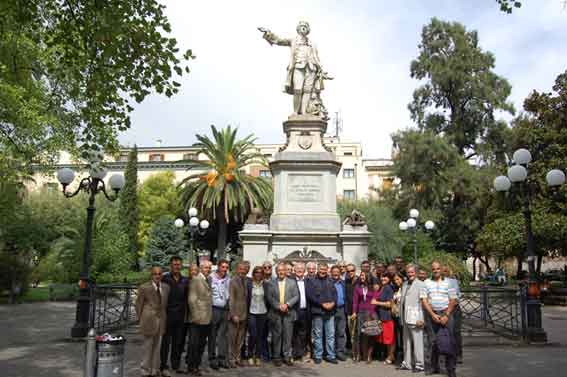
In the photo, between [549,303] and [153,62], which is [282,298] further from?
[549,303]

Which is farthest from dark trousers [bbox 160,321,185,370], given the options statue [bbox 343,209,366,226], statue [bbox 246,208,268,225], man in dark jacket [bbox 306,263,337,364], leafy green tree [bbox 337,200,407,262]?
leafy green tree [bbox 337,200,407,262]

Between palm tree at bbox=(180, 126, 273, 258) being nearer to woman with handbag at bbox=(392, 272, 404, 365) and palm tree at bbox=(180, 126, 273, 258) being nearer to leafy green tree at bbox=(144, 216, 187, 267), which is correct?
leafy green tree at bbox=(144, 216, 187, 267)

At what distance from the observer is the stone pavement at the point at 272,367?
8.17 m

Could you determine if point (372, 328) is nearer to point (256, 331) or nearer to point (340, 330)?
point (340, 330)

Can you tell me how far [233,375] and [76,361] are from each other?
10.2 feet

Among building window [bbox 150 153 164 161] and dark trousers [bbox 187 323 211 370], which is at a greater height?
building window [bbox 150 153 164 161]

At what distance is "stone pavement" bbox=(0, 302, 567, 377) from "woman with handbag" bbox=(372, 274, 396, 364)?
41cm

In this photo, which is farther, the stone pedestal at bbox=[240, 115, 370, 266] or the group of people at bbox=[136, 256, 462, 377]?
the stone pedestal at bbox=[240, 115, 370, 266]

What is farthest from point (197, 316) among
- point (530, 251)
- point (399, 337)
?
point (530, 251)

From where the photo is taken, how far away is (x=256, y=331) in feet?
30.1

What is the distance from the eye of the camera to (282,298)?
9.26m

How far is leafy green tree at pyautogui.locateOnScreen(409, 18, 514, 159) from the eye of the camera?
36.9 m

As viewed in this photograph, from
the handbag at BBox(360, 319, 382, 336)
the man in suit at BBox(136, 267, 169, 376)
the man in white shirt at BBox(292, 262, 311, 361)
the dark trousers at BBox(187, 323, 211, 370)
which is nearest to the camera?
the man in suit at BBox(136, 267, 169, 376)

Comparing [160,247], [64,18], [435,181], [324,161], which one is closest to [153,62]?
[64,18]
